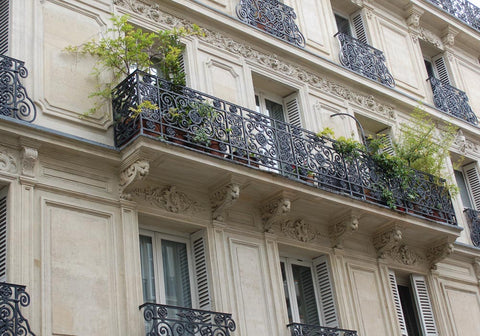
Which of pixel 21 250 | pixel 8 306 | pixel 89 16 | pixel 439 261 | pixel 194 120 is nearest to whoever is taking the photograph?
pixel 8 306

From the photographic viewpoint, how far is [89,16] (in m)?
12.0

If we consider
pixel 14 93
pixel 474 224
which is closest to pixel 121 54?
pixel 14 93

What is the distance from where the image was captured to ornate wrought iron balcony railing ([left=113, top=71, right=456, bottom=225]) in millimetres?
10961

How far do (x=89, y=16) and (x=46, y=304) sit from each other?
15.9 ft

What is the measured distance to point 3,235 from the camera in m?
9.40

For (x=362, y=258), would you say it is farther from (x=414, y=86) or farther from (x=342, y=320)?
(x=414, y=86)

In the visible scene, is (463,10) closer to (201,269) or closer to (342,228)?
(342,228)

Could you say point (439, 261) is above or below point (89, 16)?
below

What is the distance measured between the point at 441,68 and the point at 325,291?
868 cm

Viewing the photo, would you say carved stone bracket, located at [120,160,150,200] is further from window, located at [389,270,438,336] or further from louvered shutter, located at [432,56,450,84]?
louvered shutter, located at [432,56,450,84]

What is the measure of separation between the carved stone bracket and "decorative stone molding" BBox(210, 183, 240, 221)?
1.43 metres

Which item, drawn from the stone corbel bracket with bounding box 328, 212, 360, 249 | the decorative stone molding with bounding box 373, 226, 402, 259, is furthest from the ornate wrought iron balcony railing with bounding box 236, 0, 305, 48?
the decorative stone molding with bounding box 373, 226, 402, 259

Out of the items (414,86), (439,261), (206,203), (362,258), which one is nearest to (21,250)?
(206,203)

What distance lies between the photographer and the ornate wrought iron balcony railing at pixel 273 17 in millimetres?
14389
